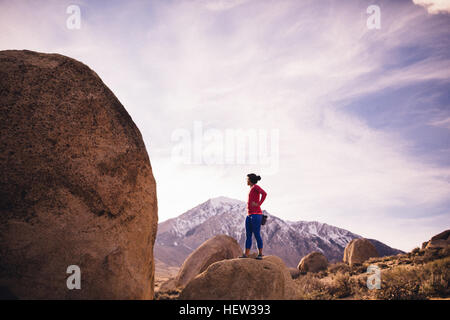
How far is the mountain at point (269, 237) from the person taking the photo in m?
81.2

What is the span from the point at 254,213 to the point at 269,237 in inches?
3545

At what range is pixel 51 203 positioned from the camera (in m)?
3.54

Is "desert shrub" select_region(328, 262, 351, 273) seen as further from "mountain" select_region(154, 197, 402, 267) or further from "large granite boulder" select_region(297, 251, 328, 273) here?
"mountain" select_region(154, 197, 402, 267)

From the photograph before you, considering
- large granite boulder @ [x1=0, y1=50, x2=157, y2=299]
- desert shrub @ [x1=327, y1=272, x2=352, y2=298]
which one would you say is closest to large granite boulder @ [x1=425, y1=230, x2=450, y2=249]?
desert shrub @ [x1=327, y1=272, x2=352, y2=298]

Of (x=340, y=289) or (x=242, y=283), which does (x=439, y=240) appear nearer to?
(x=340, y=289)

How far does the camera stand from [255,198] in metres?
5.38

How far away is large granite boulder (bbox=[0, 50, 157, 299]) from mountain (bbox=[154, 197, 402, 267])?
70599 mm

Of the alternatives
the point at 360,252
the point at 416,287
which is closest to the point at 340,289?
the point at 416,287

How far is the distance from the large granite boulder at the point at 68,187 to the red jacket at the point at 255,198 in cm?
196

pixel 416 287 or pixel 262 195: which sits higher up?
pixel 262 195

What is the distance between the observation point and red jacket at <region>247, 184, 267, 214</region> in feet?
17.4
